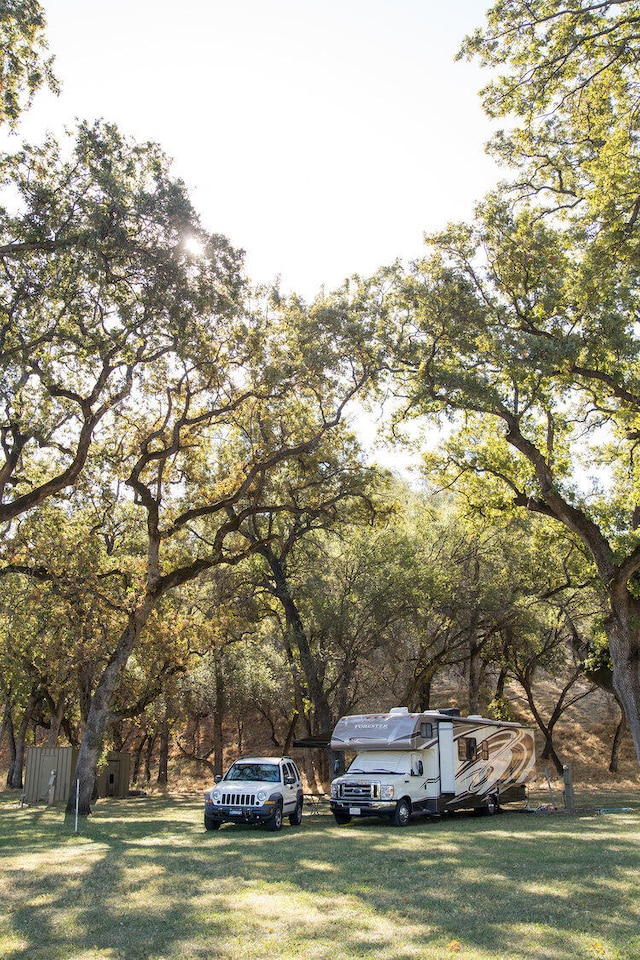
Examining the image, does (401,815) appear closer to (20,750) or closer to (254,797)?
(254,797)

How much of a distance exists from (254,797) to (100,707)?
18.1ft

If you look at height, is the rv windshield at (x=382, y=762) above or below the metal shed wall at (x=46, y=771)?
above

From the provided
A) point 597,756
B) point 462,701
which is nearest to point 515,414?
point 597,756

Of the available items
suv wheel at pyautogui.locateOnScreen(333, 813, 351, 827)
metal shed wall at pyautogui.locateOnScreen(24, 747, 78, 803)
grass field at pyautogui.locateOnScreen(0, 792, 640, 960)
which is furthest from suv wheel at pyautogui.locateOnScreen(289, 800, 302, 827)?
metal shed wall at pyautogui.locateOnScreen(24, 747, 78, 803)

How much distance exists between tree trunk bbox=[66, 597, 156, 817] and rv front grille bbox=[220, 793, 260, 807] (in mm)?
4600

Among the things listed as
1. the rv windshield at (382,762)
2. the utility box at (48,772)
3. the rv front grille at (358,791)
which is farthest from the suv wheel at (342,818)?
the utility box at (48,772)

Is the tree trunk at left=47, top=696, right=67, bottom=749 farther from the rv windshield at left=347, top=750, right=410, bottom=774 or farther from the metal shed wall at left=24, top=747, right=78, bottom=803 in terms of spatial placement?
the rv windshield at left=347, top=750, right=410, bottom=774

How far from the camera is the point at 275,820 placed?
59.1 feet

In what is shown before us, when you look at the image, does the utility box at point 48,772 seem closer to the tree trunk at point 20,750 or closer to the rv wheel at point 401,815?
the tree trunk at point 20,750

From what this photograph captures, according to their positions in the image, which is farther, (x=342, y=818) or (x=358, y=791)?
(x=342, y=818)

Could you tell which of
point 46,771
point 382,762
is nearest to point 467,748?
point 382,762

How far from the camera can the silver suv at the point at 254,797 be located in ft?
58.7

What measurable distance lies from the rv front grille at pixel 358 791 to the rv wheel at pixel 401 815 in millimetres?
593

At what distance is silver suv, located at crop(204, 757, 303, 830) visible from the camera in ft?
58.7
